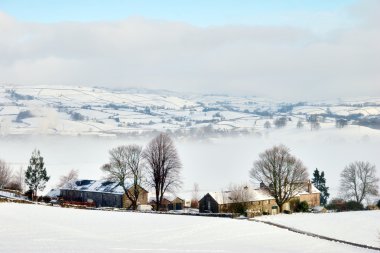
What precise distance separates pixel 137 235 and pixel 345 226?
1131 inches

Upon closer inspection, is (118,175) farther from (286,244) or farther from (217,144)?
(217,144)

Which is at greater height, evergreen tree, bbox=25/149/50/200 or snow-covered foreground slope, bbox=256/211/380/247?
evergreen tree, bbox=25/149/50/200

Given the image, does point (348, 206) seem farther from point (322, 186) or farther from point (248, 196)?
point (322, 186)

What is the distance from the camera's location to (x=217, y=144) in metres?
198

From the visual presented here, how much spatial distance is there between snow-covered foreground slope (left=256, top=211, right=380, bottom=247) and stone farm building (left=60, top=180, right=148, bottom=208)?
→ 122 ft

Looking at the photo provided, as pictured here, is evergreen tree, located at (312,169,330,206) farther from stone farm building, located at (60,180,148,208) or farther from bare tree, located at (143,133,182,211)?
bare tree, located at (143,133,182,211)

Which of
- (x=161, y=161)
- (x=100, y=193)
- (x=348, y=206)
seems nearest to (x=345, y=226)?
(x=161, y=161)

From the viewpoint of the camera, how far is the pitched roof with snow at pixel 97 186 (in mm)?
84562

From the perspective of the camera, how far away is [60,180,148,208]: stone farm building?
82875 millimetres

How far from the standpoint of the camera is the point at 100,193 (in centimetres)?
8644

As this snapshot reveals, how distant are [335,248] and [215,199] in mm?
45928

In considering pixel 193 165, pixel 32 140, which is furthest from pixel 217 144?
pixel 32 140

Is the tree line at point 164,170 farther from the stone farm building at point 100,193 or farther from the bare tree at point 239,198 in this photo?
the stone farm building at point 100,193

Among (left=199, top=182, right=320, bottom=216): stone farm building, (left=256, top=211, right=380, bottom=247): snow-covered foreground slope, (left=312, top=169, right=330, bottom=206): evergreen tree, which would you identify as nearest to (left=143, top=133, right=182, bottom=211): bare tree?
(left=199, top=182, right=320, bottom=216): stone farm building
